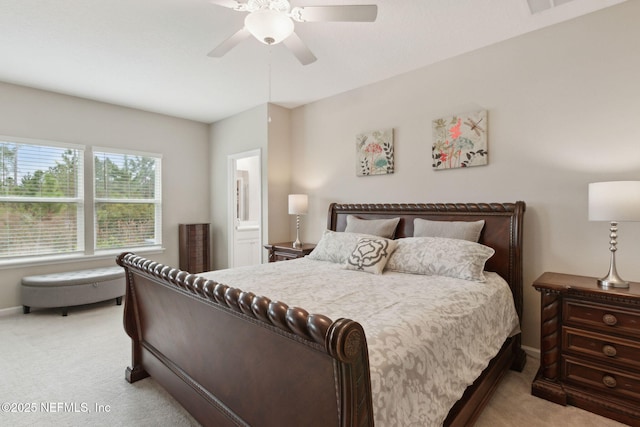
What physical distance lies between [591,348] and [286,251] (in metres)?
2.90

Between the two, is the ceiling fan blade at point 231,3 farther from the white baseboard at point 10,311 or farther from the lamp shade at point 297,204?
the white baseboard at point 10,311

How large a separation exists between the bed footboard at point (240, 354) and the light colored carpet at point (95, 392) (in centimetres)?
15

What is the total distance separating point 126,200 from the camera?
4.62 meters

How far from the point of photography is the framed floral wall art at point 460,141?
9.38 ft

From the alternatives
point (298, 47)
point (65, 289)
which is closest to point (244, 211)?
point (65, 289)

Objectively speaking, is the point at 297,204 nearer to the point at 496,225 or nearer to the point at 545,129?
the point at 496,225

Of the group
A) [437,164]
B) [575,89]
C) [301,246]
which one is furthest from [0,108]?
[575,89]

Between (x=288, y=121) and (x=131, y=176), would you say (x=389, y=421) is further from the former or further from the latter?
(x=131, y=176)

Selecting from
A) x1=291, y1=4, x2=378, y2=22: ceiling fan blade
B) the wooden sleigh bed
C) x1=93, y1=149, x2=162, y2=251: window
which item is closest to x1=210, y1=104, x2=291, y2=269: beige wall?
x1=93, y1=149, x2=162, y2=251: window

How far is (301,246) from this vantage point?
400 cm

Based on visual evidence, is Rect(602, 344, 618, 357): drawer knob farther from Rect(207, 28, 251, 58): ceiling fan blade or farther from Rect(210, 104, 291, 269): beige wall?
Rect(210, 104, 291, 269): beige wall

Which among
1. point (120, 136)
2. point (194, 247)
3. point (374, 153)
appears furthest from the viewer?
point (194, 247)

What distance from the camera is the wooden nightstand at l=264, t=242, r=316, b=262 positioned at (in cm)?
376

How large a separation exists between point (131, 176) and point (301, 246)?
2.83 meters
